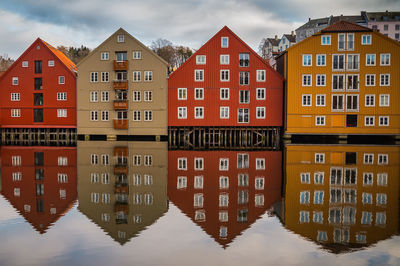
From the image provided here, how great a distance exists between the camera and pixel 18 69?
47812mm

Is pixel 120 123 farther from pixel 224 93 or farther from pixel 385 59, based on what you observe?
pixel 385 59

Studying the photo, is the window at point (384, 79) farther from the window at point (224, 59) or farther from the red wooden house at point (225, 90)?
the window at point (224, 59)

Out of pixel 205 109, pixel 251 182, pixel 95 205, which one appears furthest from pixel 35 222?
pixel 205 109

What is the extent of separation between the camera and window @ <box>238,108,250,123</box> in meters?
43.1

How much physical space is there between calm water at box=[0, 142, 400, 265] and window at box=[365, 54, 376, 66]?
26995mm

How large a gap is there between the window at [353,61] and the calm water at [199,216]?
26261 mm

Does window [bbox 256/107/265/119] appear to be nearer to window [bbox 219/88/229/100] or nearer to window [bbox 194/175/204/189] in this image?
window [bbox 219/88/229/100]

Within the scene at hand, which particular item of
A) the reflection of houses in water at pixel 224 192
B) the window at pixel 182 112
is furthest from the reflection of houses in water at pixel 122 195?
the window at pixel 182 112

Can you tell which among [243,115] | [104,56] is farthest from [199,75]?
[104,56]

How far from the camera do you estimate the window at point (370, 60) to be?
4175 centimetres

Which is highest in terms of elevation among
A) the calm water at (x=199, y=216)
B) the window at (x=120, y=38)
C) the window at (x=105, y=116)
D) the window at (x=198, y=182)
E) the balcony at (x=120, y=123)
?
the window at (x=120, y=38)

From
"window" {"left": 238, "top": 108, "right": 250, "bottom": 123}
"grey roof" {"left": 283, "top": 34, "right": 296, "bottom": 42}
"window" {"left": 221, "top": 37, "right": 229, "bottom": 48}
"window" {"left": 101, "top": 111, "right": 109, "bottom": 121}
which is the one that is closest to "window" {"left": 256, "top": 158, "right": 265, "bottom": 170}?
"window" {"left": 238, "top": 108, "right": 250, "bottom": 123}

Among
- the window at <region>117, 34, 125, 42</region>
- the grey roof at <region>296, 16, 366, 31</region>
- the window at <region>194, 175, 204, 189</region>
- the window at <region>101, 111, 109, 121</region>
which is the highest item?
the grey roof at <region>296, 16, 366, 31</region>

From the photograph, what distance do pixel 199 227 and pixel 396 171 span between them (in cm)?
1473
